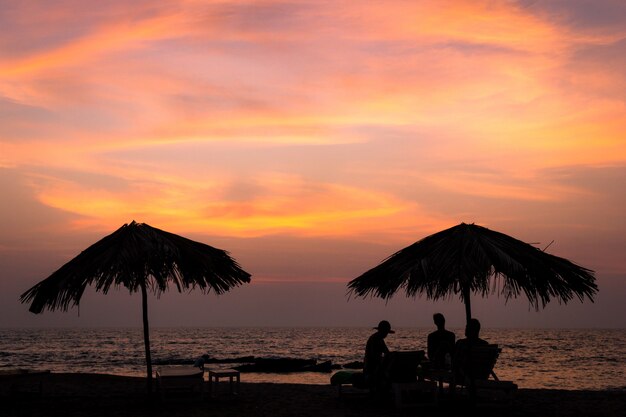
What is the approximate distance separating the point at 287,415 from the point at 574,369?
44.5 metres

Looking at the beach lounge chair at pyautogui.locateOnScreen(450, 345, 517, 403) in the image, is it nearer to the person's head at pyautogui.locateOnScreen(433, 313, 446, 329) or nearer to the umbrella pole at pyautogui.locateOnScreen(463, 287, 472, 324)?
the umbrella pole at pyautogui.locateOnScreen(463, 287, 472, 324)

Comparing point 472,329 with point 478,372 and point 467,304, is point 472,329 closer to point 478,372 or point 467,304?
point 467,304

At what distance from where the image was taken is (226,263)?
12383 millimetres

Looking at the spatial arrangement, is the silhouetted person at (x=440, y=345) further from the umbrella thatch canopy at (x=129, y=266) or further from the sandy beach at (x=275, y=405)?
the umbrella thatch canopy at (x=129, y=266)

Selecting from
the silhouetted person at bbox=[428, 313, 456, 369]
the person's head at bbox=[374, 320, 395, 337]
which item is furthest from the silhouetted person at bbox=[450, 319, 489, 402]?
the person's head at bbox=[374, 320, 395, 337]

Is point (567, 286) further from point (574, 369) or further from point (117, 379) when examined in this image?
point (574, 369)

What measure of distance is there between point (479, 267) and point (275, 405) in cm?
432

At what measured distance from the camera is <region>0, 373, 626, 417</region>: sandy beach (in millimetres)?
10414

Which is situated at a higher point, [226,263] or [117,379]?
[226,263]

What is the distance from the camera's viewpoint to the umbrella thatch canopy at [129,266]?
35.4ft

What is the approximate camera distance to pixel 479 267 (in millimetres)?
9617

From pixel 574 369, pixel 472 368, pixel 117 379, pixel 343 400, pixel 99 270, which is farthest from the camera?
pixel 574 369

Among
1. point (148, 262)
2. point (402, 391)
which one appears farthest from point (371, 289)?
point (148, 262)

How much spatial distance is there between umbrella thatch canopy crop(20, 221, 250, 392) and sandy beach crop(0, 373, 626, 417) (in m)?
0.93
